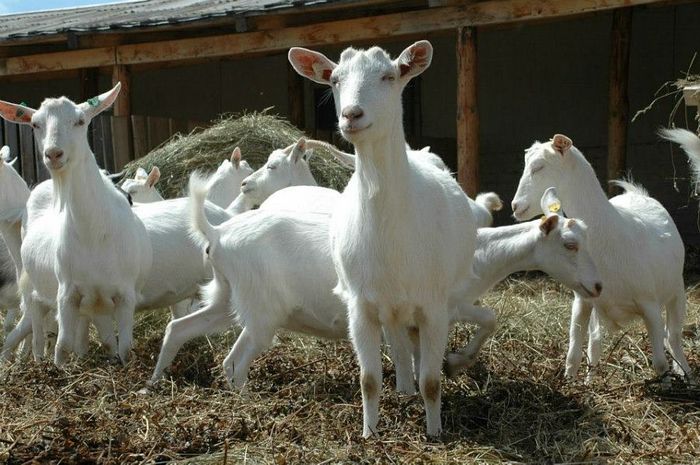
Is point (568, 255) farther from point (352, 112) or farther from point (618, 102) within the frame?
point (618, 102)

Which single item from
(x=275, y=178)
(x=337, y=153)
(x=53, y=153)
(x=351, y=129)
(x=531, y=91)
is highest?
(x=351, y=129)

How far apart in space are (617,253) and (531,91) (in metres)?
10.2

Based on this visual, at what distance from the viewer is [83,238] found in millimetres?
7309

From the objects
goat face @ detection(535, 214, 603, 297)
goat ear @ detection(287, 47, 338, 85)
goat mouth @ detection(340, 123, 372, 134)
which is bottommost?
goat face @ detection(535, 214, 603, 297)

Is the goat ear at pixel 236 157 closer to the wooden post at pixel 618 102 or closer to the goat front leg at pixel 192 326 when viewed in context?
the goat front leg at pixel 192 326

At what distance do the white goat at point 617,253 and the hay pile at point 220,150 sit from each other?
151 inches

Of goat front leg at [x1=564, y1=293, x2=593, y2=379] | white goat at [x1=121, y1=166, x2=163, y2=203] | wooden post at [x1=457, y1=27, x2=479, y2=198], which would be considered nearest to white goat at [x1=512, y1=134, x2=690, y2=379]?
goat front leg at [x1=564, y1=293, x2=593, y2=379]

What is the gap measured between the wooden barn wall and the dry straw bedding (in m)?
8.61

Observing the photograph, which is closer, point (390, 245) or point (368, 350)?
point (390, 245)

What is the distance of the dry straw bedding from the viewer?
17.2ft

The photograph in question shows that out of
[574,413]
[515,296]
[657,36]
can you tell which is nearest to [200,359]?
[574,413]

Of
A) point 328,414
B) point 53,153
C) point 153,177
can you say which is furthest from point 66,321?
point 153,177

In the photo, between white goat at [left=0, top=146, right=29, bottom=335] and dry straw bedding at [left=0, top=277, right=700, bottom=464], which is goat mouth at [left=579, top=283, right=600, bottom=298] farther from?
white goat at [left=0, top=146, right=29, bottom=335]

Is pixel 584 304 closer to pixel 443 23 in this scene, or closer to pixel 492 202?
pixel 492 202
